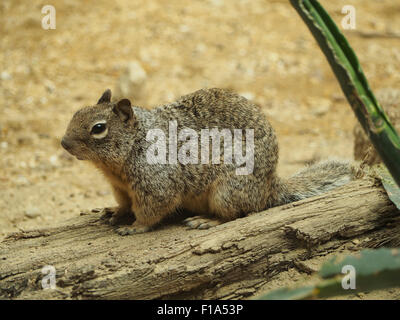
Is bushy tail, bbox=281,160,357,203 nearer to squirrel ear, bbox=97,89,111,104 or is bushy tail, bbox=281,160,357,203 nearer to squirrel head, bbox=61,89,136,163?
squirrel head, bbox=61,89,136,163

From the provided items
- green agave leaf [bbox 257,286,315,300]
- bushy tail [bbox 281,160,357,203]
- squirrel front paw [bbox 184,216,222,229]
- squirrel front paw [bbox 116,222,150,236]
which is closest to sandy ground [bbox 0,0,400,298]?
bushy tail [bbox 281,160,357,203]

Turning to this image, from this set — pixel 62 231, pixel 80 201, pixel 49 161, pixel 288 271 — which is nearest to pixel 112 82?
pixel 49 161

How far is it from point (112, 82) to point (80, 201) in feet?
12.7

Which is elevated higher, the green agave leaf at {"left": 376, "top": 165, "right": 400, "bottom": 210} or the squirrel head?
the squirrel head

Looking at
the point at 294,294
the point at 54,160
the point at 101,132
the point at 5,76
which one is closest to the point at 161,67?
the point at 5,76

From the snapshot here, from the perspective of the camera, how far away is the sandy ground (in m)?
8.41

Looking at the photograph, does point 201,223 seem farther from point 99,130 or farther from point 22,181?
point 22,181

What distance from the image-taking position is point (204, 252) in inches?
157

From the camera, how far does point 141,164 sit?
4418 millimetres

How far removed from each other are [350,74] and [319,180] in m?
2.08

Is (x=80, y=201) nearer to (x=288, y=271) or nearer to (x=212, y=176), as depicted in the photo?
(x=212, y=176)

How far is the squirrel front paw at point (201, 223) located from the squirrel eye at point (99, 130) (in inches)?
41.5

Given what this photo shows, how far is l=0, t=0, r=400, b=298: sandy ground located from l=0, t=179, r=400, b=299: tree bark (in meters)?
2.98

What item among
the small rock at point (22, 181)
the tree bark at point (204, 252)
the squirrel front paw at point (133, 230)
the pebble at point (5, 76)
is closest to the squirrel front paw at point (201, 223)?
the tree bark at point (204, 252)
